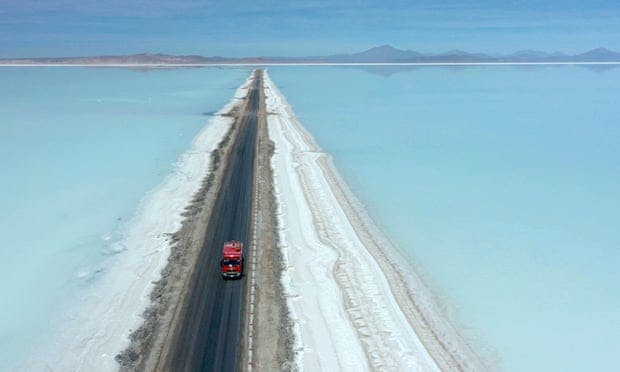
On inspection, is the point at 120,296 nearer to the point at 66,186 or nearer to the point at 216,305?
the point at 216,305

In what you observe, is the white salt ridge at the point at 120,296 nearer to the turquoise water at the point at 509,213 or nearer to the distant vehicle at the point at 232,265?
the distant vehicle at the point at 232,265

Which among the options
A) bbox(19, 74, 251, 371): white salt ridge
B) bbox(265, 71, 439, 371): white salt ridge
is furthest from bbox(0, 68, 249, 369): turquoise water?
bbox(265, 71, 439, 371): white salt ridge

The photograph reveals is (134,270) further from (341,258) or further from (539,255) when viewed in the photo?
(539,255)

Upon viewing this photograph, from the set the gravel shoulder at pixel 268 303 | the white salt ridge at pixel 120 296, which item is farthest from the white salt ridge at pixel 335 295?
the white salt ridge at pixel 120 296

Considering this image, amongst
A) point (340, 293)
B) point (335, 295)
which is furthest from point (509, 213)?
point (335, 295)

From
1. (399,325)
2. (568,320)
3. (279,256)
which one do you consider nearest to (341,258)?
(279,256)
